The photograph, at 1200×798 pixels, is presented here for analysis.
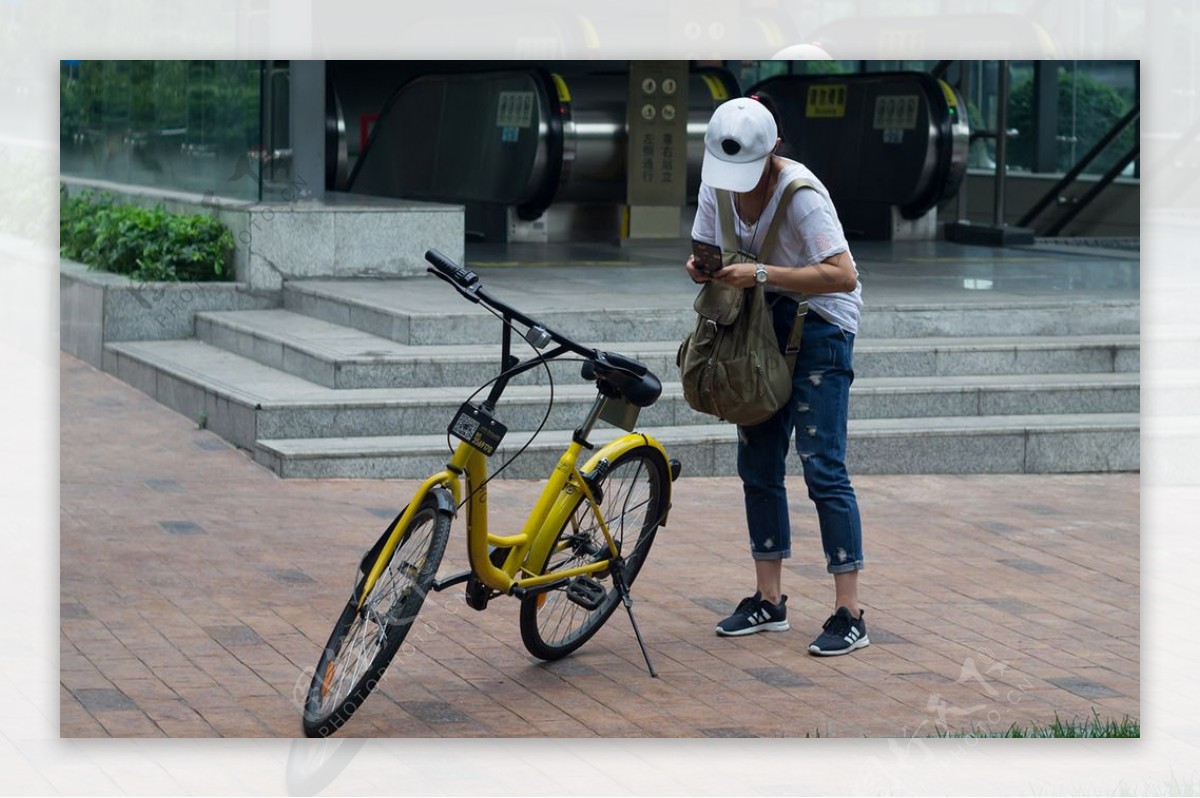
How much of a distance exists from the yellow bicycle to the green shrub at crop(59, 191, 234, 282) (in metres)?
6.22

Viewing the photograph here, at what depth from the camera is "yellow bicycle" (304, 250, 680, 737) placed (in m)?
4.55

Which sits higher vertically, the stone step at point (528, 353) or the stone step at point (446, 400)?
the stone step at point (528, 353)

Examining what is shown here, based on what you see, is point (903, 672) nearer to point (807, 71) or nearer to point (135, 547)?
point (135, 547)

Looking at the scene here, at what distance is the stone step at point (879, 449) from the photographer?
8.14 m

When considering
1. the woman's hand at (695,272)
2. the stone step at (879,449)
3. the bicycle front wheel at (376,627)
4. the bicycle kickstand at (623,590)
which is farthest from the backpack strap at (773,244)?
the stone step at (879,449)

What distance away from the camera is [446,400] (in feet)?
28.0

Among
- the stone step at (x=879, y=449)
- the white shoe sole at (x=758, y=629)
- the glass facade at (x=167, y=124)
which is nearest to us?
the white shoe sole at (x=758, y=629)

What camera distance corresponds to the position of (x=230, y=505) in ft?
24.8

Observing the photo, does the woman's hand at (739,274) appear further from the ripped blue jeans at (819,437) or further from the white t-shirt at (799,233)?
the ripped blue jeans at (819,437)

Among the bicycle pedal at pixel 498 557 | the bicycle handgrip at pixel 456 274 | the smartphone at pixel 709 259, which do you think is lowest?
the bicycle pedal at pixel 498 557

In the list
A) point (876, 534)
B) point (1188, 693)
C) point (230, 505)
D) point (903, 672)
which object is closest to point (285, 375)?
point (230, 505)

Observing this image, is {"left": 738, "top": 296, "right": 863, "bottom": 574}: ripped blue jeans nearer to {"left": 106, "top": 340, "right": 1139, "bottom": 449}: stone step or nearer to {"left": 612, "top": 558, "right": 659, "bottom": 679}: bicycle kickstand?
{"left": 612, "top": 558, "right": 659, "bottom": 679}: bicycle kickstand

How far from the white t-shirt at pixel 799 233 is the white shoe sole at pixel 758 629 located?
999 millimetres

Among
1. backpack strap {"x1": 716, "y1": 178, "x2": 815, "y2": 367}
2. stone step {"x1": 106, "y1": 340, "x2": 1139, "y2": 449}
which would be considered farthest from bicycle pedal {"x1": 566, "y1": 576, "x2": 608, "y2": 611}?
stone step {"x1": 106, "y1": 340, "x2": 1139, "y2": 449}
